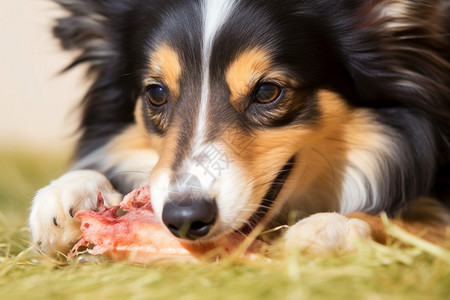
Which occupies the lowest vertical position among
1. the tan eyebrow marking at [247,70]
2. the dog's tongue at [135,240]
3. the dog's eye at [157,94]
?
the dog's tongue at [135,240]

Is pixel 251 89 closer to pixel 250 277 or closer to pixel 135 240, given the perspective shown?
pixel 135 240

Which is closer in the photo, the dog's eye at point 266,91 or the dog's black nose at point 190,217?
the dog's black nose at point 190,217

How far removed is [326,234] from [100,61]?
140 centimetres

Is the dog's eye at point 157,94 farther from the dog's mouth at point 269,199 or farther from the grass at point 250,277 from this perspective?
the grass at point 250,277

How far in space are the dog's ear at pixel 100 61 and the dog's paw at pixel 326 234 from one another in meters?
1.03

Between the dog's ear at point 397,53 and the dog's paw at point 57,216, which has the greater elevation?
the dog's ear at point 397,53

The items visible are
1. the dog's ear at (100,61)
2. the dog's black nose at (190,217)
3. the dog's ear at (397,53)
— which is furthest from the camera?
the dog's ear at (100,61)

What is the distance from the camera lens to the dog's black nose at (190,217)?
186 cm

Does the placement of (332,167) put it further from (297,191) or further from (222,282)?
(222,282)

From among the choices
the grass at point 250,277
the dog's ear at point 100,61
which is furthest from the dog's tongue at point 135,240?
the dog's ear at point 100,61

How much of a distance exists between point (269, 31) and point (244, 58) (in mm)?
134

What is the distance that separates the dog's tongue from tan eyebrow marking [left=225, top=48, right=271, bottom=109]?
0.51 m

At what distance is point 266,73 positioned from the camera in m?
2.20

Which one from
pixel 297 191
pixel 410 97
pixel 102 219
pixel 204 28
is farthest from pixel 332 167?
pixel 102 219
